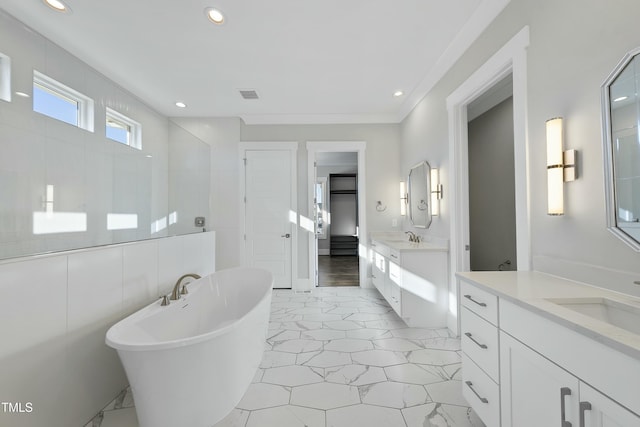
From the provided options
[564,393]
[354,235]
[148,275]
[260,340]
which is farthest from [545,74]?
[354,235]

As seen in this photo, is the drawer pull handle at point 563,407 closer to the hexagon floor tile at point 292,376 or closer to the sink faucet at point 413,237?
the hexagon floor tile at point 292,376

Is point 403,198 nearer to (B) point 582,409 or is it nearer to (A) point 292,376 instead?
(A) point 292,376

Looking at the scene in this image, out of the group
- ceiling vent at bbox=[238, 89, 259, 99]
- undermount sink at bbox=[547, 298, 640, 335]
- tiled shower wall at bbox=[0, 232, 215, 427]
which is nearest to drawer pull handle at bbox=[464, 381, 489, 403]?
undermount sink at bbox=[547, 298, 640, 335]

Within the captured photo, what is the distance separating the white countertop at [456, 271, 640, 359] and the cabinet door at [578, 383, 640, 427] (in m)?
0.15

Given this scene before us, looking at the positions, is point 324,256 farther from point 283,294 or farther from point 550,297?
point 550,297

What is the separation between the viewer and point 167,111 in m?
3.82

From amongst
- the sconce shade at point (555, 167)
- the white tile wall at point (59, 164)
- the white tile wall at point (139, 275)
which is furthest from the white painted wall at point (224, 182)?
the sconce shade at point (555, 167)

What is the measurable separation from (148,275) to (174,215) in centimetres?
94

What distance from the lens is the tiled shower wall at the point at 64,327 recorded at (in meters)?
1.18

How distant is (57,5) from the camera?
1902 mm

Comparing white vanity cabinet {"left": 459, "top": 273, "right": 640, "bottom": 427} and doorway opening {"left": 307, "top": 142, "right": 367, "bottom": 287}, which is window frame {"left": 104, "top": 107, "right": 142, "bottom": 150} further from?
doorway opening {"left": 307, "top": 142, "right": 367, "bottom": 287}

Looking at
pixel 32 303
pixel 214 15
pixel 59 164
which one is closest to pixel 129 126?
pixel 59 164

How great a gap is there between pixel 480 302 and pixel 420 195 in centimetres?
209

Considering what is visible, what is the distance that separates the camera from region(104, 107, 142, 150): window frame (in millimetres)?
2626
